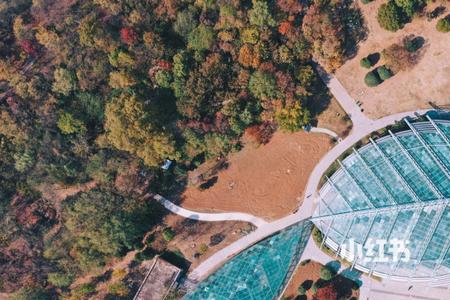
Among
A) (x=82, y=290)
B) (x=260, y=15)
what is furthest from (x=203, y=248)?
(x=260, y=15)

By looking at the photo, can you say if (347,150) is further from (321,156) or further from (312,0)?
(312,0)

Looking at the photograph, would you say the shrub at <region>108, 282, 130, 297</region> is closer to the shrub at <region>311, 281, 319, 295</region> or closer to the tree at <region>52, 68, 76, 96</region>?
the shrub at <region>311, 281, 319, 295</region>

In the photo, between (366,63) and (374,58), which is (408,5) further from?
(366,63)

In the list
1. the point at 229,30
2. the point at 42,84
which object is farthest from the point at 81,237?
the point at 229,30

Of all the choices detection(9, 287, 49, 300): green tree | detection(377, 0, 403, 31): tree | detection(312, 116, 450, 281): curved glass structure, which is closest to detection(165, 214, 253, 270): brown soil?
detection(312, 116, 450, 281): curved glass structure

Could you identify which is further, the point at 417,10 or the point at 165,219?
the point at 165,219

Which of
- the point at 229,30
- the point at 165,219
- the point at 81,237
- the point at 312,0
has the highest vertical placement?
the point at 312,0
